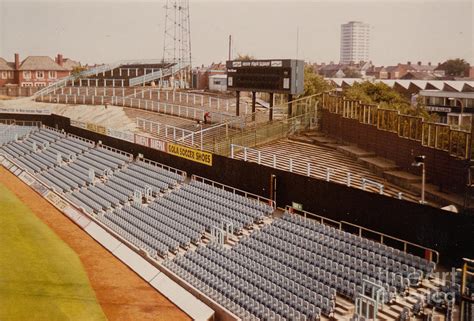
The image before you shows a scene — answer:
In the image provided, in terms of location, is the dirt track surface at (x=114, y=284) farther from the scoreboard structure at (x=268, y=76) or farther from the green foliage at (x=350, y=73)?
the green foliage at (x=350, y=73)

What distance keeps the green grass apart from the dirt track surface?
35 centimetres

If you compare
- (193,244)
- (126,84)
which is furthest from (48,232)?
(126,84)

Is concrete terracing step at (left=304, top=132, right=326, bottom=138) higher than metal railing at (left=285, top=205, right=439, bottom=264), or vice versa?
concrete terracing step at (left=304, top=132, right=326, bottom=138)

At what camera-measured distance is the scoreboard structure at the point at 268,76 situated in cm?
2623

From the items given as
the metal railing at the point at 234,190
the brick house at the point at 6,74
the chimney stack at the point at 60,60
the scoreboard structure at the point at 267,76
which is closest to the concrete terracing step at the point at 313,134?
the scoreboard structure at the point at 267,76

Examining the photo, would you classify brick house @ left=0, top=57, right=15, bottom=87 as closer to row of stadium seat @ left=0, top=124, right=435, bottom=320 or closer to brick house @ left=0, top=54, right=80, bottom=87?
brick house @ left=0, top=54, right=80, bottom=87

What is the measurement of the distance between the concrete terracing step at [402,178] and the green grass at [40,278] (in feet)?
38.8

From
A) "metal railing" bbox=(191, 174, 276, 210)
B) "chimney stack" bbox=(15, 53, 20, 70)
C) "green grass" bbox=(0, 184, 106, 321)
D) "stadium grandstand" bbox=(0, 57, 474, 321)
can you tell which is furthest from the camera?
"chimney stack" bbox=(15, 53, 20, 70)

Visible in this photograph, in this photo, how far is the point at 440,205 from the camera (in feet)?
53.9

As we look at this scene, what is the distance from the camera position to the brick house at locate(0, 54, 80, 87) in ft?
286

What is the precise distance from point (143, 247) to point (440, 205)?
12157mm

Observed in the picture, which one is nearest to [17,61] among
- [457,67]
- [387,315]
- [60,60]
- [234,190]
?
[60,60]

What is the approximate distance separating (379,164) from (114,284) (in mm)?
11774

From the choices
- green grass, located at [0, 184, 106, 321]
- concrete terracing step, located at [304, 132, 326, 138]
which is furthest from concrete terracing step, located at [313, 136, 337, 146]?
green grass, located at [0, 184, 106, 321]
